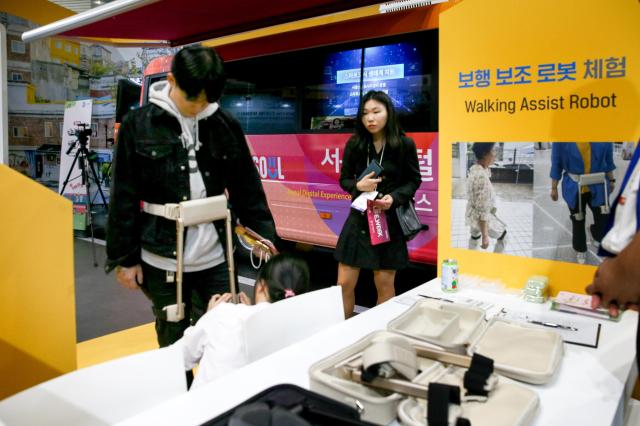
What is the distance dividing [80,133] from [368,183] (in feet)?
13.5

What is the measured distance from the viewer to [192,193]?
6.77ft

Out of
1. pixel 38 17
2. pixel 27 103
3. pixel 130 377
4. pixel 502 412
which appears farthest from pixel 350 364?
pixel 27 103

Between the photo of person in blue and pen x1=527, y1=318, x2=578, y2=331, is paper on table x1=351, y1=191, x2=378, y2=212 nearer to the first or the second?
the photo of person in blue

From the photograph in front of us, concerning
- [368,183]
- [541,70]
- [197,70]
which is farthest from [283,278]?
[541,70]

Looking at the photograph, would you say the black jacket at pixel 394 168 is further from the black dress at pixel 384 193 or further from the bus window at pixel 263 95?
the bus window at pixel 263 95

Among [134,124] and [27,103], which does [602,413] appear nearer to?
[134,124]

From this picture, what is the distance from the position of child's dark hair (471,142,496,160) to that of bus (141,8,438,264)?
107 centimetres

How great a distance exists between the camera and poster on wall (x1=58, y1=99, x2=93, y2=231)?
18.6 ft

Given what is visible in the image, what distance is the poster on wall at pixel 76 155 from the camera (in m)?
5.67

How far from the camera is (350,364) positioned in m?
1.18

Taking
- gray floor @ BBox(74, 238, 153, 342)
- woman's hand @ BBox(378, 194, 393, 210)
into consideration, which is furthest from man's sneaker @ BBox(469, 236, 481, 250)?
gray floor @ BBox(74, 238, 153, 342)

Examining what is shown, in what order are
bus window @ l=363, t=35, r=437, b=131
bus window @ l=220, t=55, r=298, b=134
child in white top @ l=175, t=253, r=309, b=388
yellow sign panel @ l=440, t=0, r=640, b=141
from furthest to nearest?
bus window @ l=220, t=55, r=298, b=134
bus window @ l=363, t=35, r=437, b=131
yellow sign panel @ l=440, t=0, r=640, b=141
child in white top @ l=175, t=253, r=309, b=388

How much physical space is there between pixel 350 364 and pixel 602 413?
0.57m

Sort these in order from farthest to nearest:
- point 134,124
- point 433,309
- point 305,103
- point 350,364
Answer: point 305,103 < point 134,124 < point 433,309 < point 350,364
